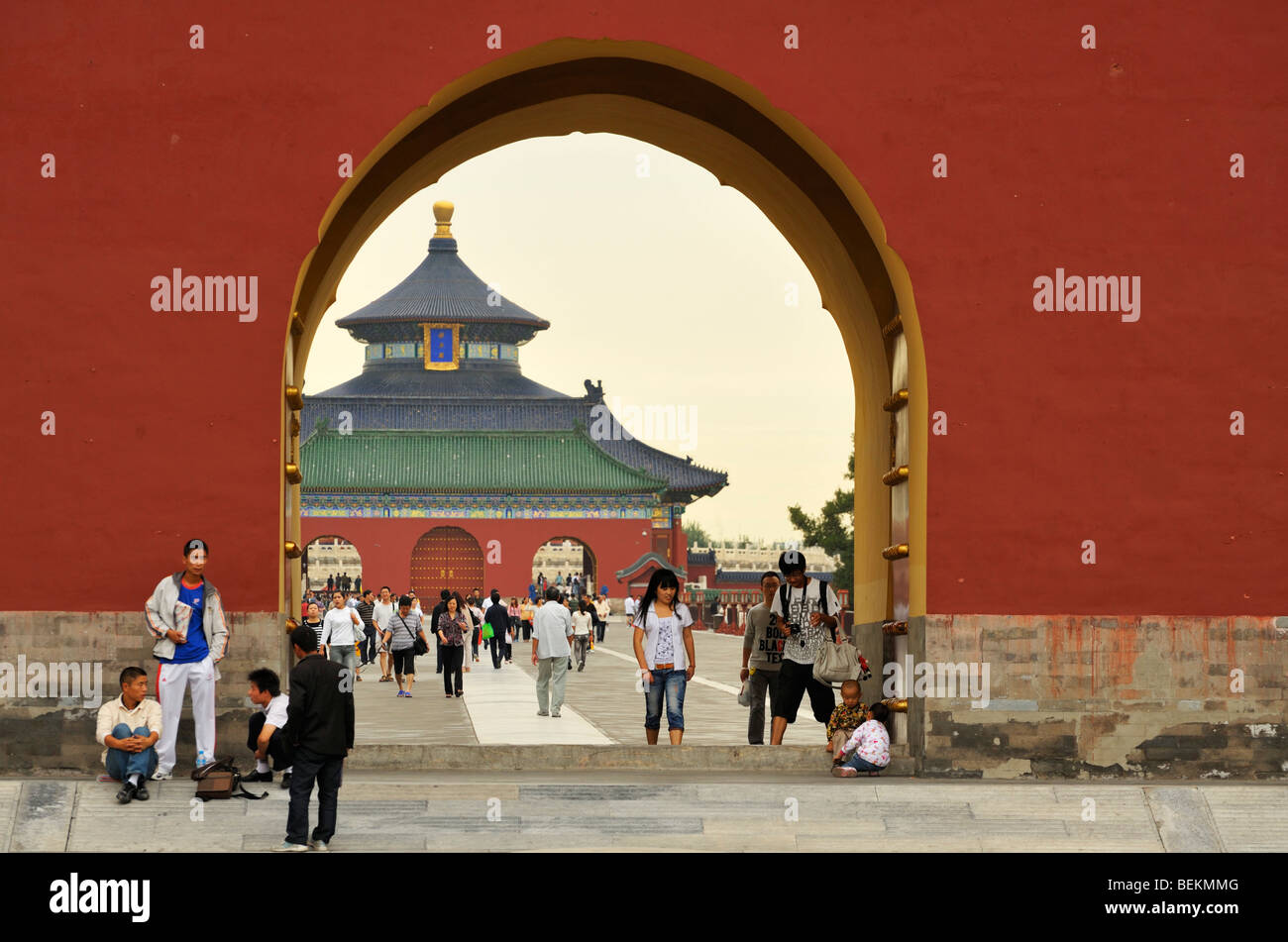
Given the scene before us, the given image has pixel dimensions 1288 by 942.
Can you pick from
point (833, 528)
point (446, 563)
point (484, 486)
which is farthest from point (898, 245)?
point (446, 563)

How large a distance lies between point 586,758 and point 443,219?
193 ft

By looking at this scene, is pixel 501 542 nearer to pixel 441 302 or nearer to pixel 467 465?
pixel 467 465

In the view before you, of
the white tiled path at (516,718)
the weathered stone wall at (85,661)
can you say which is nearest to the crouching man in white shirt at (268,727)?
the weathered stone wall at (85,661)

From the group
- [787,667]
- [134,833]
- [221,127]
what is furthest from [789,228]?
[134,833]

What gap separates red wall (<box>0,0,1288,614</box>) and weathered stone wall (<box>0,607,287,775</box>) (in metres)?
0.13

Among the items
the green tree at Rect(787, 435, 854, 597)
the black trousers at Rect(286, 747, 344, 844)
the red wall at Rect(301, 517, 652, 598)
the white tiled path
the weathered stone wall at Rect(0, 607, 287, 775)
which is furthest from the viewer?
the red wall at Rect(301, 517, 652, 598)

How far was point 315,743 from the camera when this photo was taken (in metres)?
9.11

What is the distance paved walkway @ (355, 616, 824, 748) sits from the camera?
49.8 feet

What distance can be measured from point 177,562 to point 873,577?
15.8 ft

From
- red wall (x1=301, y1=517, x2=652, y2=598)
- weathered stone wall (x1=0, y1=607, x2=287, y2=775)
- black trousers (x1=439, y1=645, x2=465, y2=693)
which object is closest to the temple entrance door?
red wall (x1=301, y1=517, x2=652, y2=598)

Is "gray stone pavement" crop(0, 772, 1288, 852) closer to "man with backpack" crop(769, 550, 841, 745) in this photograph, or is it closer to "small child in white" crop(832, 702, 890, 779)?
"small child in white" crop(832, 702, 890, 779)

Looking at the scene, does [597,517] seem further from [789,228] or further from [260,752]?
[260,752]

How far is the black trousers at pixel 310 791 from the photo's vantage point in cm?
912

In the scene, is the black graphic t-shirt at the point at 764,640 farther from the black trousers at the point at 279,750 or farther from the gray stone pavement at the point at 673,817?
the black trousers at the point at 279,750
